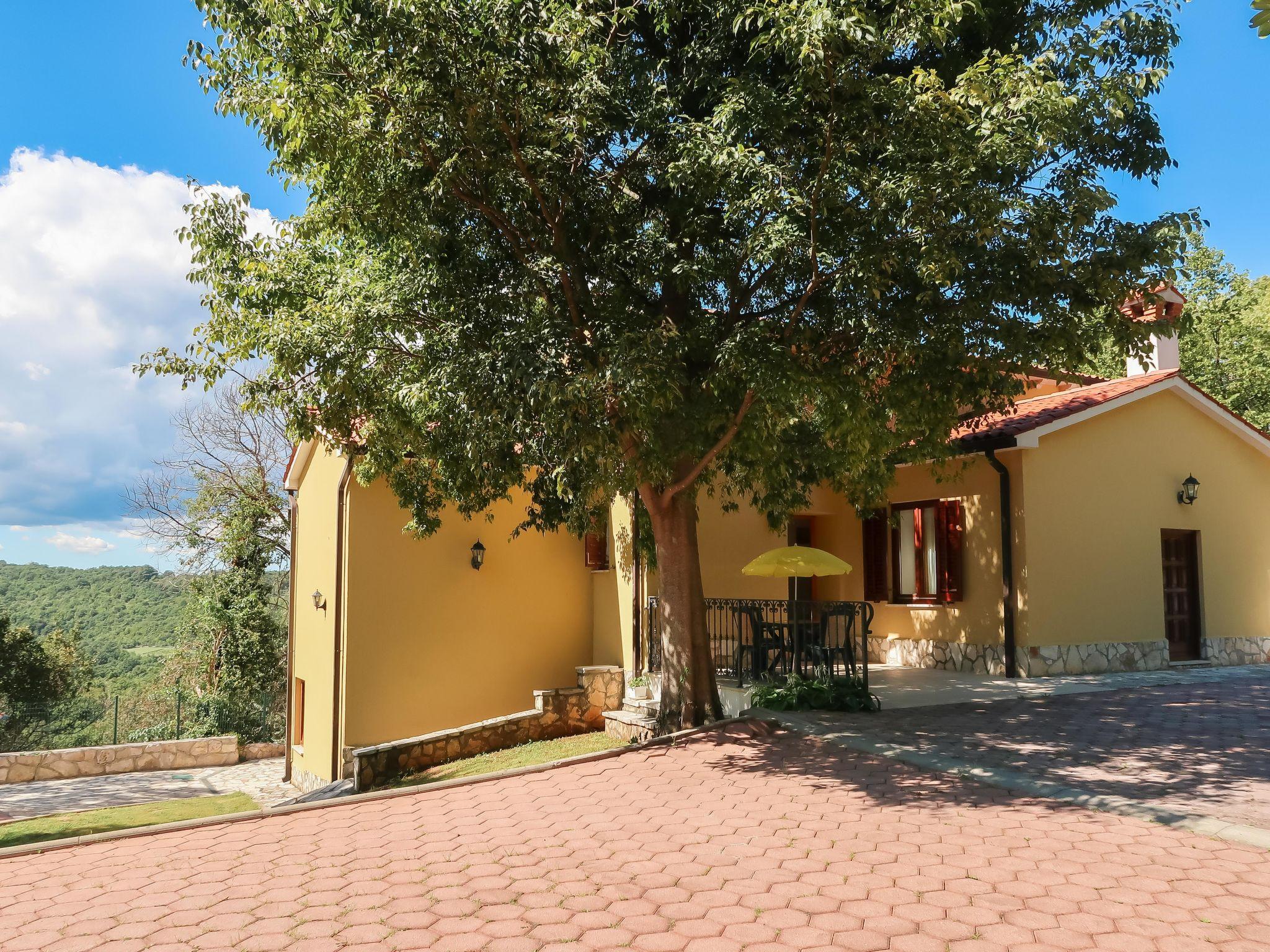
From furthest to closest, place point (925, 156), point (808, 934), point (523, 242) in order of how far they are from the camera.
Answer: point (523, 242) < point (925, 156) < point (808, 934)

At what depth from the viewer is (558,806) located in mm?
6977

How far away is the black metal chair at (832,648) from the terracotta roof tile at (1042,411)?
3270mm

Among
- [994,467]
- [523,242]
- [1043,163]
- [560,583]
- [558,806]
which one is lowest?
[558,806]

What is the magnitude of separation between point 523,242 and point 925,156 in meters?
4.12

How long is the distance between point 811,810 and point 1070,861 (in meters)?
1.85

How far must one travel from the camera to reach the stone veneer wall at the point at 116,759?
710 inches

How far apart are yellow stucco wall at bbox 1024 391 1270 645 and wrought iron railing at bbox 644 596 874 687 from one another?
12.1 ft

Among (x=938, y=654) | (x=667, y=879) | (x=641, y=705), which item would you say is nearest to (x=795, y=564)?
(x=641, y=705)

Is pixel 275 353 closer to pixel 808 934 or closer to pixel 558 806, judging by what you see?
pixel 558 806

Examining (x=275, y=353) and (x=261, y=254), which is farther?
(x=261, y=254)

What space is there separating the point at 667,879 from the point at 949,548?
33.7ft

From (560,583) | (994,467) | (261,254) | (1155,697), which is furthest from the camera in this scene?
(560,583)

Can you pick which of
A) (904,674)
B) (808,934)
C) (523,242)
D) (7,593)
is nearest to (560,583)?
(904,674)

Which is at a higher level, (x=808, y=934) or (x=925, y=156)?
(x=925, y=156)
